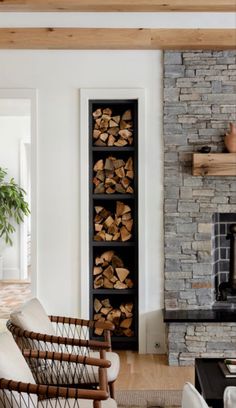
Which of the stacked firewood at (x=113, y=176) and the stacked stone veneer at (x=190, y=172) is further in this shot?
the stacked firewood at (x=113, y=176)

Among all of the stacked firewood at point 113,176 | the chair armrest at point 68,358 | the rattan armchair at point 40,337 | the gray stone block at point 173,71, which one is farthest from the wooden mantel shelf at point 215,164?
the chair armrest at point 68,358

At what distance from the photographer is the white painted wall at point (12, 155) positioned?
866cm

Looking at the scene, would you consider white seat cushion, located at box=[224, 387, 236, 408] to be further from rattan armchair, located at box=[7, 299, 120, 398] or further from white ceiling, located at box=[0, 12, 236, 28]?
white ceiling, located at box=[0, 12, 236, 28]

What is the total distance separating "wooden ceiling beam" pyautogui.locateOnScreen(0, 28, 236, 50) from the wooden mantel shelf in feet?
3.06

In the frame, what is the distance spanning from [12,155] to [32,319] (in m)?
5.78

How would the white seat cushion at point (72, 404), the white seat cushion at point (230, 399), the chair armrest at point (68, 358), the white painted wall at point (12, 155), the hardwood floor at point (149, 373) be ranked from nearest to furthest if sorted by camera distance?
the white seat cushion at point (230, 399), the white seat cushion at point (72, 404), the chair armrest at point (68, 358), the hardwood floor at point (149, 373), the white painted wall at point (12, 155)

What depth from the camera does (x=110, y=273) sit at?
190 inches

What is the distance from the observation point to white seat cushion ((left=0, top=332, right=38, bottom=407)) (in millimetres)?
2313

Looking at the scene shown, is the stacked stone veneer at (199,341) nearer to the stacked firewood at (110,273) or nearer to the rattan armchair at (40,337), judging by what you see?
the stacked firewood at (110,273)

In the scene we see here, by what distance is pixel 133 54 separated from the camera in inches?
186

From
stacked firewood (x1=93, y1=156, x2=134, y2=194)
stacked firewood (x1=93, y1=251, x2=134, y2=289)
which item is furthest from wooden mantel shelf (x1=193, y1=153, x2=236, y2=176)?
stacked firewood (x1=93, y1=251, x2=134, y2=289)

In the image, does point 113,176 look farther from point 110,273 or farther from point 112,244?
point 110,273

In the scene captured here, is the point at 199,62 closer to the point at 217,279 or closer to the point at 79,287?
the point at 217,279

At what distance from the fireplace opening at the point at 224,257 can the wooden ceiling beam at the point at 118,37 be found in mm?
1487
